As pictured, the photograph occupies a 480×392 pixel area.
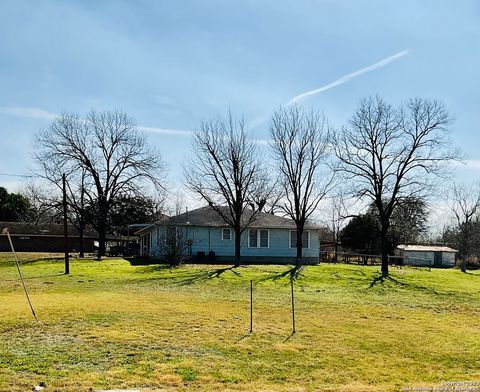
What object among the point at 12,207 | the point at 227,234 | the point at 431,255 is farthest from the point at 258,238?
the point at 12,207

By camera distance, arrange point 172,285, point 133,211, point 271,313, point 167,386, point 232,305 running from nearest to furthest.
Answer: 1. point 167,386
2. point 271,313
3. point 232,305
4. point 172,285
5. point 133,211

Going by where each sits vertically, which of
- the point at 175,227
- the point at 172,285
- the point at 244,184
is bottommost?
the point at 172,285

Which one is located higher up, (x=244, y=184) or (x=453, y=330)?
(x=244, y=184)

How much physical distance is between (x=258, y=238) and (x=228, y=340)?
28096 mm

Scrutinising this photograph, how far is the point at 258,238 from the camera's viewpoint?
37.5 m

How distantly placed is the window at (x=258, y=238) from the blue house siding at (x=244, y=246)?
0.24 metres

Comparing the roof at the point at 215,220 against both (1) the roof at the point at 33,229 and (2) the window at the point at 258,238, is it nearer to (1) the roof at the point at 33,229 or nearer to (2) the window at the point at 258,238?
(2) the window at the point at 258,238

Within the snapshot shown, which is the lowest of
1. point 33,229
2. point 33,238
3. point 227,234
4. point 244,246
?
point 244,246

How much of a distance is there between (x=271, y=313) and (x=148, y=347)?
18.3 ft

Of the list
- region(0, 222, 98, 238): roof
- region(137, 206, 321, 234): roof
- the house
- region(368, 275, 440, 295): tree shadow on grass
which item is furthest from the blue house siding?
region(0, 222, 98, 238): roof

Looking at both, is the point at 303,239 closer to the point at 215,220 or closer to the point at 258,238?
the point at 258,238

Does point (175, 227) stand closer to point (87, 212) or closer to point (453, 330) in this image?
point (87, 212)

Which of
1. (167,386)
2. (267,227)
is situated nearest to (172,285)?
(167,386)

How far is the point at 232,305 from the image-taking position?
49.5ft
